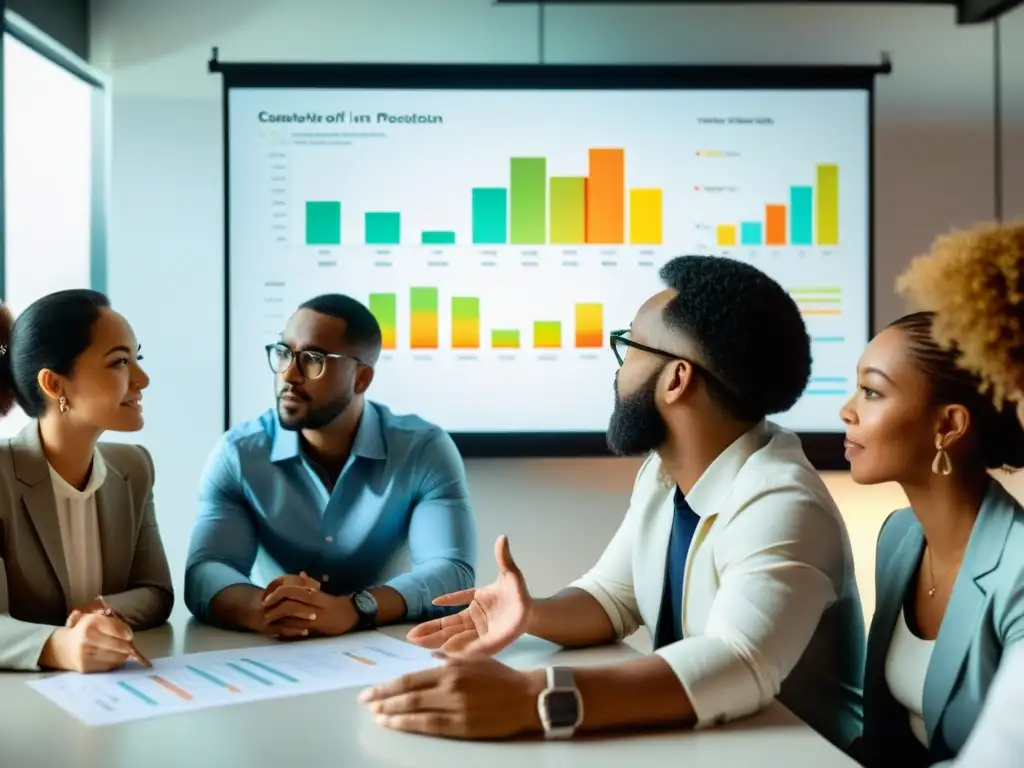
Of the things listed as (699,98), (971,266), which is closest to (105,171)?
(699,98)

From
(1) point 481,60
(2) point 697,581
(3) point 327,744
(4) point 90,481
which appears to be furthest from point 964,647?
(1) point 481,60

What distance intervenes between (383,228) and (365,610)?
5.85ft

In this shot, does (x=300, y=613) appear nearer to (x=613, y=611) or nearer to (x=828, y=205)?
(x=613, y=611)

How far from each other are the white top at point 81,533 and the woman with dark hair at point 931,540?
4.65 ft

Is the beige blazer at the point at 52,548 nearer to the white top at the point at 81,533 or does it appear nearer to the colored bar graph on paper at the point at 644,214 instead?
the white top at the point at 81,533

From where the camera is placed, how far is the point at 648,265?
3.42m

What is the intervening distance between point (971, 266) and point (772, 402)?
57cm

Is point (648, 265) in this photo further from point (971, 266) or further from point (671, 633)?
point (971, 266)

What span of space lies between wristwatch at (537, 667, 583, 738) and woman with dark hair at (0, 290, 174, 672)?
0.89 meters

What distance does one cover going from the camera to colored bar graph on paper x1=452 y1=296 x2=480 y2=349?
134 inches

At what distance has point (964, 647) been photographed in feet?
Answer: 4.87

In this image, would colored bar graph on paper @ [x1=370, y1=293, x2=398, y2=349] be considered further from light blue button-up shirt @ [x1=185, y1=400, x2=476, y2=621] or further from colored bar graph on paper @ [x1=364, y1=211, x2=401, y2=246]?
light blue button-up shirt @ [x1=185, y1=400, x2=476, y2=621]

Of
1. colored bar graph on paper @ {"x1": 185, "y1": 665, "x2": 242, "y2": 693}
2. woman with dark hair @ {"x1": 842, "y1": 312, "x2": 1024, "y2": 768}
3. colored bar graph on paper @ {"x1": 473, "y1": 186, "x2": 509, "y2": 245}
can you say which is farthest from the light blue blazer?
colored bar graph on paper @ {"x1": 473, "y1": 186, "x2": 509, "y2": 245}

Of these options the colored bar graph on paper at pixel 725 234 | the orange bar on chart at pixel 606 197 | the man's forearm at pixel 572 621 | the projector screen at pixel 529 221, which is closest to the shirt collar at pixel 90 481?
the man's forearm at pixel 572 621
